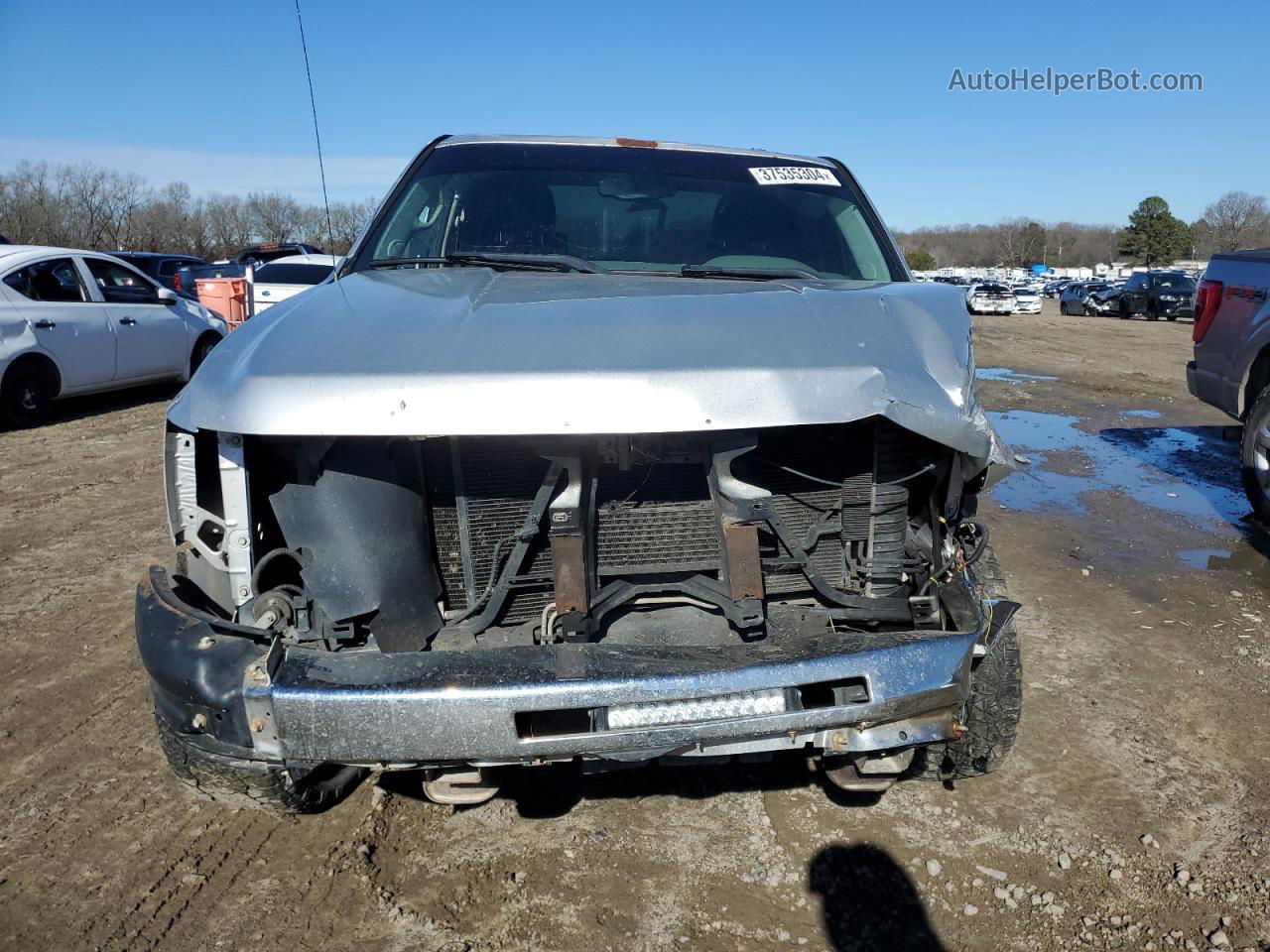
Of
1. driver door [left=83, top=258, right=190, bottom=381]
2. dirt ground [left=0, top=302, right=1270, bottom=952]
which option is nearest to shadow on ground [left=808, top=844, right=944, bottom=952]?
dirt ground [left=0, top=302, right=1270, bottom=952]

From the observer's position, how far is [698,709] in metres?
2.01

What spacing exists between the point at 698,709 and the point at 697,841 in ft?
2.68

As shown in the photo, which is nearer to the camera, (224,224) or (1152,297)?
(1152,297)

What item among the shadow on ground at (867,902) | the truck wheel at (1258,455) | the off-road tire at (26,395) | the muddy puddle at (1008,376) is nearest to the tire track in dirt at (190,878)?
the shadow on ground at (867,902)

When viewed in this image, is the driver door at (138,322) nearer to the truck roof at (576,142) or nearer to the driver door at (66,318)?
the driver door at (66,318)

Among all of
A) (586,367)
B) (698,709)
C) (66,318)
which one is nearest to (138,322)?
(66,318)

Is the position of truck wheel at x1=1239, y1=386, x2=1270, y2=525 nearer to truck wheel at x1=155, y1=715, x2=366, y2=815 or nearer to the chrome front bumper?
the chrome front bumper

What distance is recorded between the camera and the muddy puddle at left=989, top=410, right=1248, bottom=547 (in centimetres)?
612

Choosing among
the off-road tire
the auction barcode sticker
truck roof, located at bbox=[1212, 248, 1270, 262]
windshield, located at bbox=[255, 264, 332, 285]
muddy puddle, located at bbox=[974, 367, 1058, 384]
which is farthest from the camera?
muddy puddle, located at bbox=[974, 367, 1058, 384]

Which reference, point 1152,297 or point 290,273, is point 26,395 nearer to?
point 290,273

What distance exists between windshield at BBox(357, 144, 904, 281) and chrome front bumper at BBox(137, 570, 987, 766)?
159cm

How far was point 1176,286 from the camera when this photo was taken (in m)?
28.8

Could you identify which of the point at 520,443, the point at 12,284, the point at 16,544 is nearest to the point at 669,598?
the point at 520,443

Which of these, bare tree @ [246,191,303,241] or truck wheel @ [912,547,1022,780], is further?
bare tree @ [246,191,303,241]
